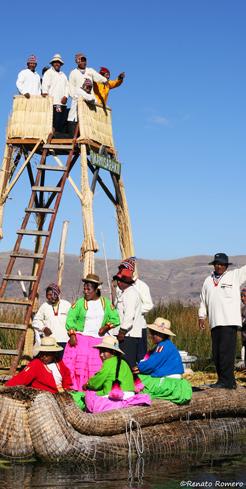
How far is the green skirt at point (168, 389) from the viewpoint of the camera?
1046 cm

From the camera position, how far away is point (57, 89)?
15242 mm

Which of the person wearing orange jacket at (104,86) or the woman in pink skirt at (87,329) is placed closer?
the woman in pink skirt at (87,329)

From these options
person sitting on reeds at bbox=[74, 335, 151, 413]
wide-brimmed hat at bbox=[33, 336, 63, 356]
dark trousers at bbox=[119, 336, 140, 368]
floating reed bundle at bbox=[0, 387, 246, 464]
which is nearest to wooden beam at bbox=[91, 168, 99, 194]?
dark trousers at bbox=[119, 336, 140, 368]

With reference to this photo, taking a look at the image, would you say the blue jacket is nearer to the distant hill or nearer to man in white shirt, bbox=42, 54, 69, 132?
man in white shirt, bbox=42, 54, 69, 132

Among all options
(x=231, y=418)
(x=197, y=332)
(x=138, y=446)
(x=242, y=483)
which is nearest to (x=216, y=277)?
(x=231, y=418)

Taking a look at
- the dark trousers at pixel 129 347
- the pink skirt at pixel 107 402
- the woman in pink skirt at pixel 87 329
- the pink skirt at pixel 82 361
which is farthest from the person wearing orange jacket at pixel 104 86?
the pink skirt at pixel 107 402

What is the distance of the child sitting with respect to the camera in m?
9.79

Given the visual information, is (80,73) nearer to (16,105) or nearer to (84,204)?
(16,105)

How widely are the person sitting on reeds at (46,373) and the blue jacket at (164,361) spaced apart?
1.07 metres

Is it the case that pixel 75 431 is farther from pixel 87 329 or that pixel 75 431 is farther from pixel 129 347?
pixel 129 347

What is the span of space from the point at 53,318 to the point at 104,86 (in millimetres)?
5137

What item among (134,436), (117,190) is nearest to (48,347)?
(134,436)

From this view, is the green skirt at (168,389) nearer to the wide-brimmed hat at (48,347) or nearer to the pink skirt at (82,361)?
the pink skirt at (82,361)

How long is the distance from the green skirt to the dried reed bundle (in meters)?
5.56
